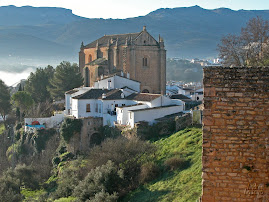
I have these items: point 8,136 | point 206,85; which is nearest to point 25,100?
point 8,136

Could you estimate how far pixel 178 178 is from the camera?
18.8 meters

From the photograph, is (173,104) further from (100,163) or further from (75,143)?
(100,163)

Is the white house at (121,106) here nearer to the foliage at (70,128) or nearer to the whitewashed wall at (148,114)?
the whitewashed wall at (148,114)

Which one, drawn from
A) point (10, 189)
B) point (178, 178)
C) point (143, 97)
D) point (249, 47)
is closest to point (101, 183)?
point (178, 178)

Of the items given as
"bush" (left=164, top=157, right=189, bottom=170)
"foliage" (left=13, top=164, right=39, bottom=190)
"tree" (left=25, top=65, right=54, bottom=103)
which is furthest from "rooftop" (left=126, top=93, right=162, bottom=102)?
"tree" (left=25, top=65, right=54, bottom=103)

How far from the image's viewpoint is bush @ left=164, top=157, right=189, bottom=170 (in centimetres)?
2005

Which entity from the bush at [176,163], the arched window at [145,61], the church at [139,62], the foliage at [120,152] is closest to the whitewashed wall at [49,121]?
the church at [139,62]

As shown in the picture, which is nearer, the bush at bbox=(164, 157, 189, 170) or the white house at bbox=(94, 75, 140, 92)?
the bush at bbox=(164, 157, 189, 170)

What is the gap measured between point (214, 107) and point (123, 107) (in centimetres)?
2411

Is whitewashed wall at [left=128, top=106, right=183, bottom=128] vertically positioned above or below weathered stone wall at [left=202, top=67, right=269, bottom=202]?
below

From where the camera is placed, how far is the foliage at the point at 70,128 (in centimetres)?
3256

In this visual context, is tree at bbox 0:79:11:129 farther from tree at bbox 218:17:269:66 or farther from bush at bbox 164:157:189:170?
bush at bbox 164:157:189:170

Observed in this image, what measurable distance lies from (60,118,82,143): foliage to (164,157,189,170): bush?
13.6m

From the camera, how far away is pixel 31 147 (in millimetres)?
36000
